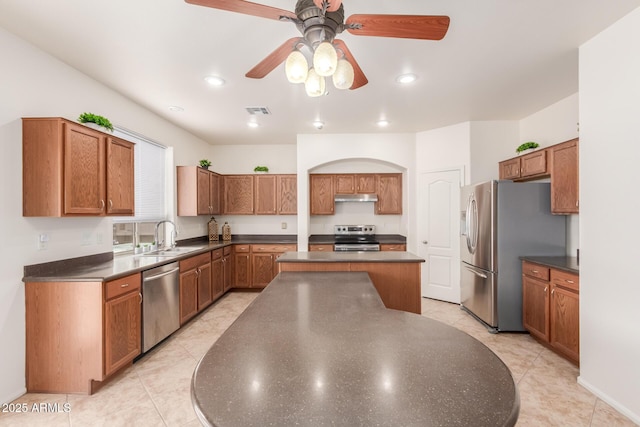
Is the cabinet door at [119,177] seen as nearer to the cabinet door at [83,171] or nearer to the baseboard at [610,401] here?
the cabinet door at [83,171]

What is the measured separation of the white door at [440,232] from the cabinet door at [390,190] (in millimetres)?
502

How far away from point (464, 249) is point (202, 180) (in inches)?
159

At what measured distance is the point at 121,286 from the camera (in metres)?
2.49

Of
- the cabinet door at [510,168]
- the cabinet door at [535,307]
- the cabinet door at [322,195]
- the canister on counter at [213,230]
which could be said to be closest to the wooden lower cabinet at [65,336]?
the canister on counter at [213,230]

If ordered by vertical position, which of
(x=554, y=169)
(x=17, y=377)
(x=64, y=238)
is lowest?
(x=17, y=377)

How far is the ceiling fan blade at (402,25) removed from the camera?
1.29 meters

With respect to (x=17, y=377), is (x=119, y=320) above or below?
above

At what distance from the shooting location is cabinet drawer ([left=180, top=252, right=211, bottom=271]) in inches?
140

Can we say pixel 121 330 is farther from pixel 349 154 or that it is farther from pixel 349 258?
pixel 349 154

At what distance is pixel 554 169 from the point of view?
311 centimetres

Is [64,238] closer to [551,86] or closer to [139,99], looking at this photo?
[139,99]

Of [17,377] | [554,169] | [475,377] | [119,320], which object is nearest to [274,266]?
[119,320]

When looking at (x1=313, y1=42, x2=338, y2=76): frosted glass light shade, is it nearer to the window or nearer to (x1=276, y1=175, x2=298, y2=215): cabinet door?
the window

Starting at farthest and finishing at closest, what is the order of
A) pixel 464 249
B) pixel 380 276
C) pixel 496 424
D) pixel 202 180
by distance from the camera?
pixel 202 180 → pixel 464 249 → pixel 380 276 → pixel 496 424
